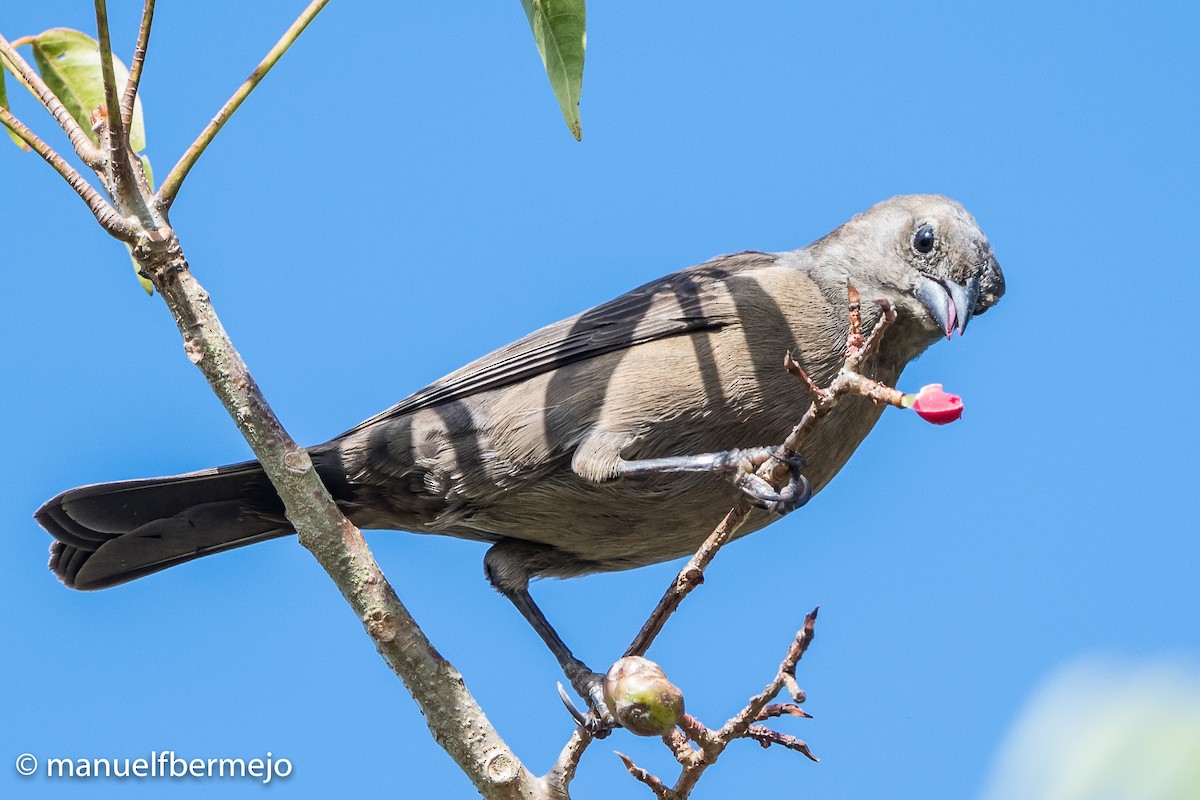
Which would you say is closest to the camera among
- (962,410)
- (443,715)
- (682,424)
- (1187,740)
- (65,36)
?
(1187,740)

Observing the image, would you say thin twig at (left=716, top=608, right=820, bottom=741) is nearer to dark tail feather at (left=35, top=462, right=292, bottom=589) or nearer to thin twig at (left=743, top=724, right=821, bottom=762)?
thin twig at (left=743, top=724, right=821, bottom=762)

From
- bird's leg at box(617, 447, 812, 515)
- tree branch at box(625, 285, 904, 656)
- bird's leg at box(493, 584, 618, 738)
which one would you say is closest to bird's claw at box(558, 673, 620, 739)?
bird's leg at box(493, 584, 618, 738)

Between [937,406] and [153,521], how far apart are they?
152 inches

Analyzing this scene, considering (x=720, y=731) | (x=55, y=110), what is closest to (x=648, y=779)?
(x=720, y=731)

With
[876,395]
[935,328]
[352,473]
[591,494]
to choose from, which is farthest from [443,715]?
[935,328]

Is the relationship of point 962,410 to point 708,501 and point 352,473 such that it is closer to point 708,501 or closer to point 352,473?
point 708,501

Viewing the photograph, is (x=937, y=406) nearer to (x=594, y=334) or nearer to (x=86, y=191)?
(x=86, y=191)

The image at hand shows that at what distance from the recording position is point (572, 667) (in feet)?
16.1

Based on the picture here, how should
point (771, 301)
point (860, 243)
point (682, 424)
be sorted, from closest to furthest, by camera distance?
point (682, 424) → point (771, 301) → point (860, 243)

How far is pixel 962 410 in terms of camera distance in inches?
97.3

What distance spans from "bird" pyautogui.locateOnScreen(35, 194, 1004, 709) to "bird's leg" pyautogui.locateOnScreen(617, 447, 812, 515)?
1.7 inches

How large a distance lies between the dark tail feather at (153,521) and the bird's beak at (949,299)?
290cm

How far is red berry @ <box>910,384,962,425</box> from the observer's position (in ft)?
8.08

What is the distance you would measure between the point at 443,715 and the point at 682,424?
1565 millimetres
